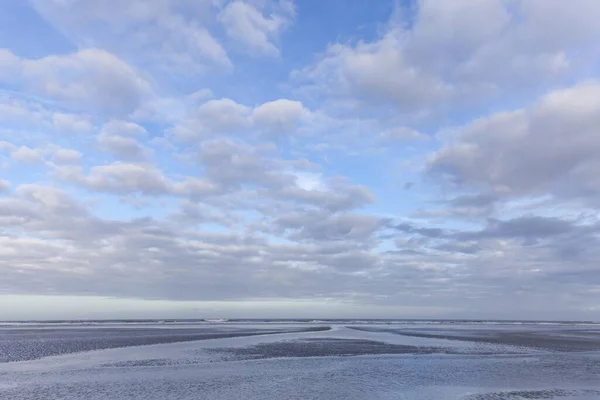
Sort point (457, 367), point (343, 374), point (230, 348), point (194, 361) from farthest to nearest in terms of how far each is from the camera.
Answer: point (230, 348) < point (194, 361) < point (457, 367) < point (343, 374)

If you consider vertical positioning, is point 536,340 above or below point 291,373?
above

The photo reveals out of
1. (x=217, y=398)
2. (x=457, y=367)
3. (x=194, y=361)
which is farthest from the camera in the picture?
(x=194, y=361)

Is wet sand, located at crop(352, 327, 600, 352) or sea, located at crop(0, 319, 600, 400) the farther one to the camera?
wet sand, located at crop(352, 327, 600, 352)

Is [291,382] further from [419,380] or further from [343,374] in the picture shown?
[419,380]

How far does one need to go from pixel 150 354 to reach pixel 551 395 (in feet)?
119

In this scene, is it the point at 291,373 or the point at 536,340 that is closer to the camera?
the point at 291,373

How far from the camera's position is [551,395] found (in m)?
27.1

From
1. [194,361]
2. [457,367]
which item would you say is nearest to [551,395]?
[457,367]

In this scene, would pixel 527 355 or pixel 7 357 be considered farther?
pixel 527 355

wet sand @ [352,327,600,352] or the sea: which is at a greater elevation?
wet sand @ [352,327,600,352]

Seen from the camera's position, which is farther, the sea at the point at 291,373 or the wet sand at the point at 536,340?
the wet sand at the point at 536,340

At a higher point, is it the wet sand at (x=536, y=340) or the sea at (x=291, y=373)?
the wet sand at (x=536, y=340)

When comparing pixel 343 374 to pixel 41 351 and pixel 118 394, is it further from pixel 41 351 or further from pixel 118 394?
pixel 41 351

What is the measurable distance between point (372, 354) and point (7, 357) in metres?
35.4
